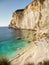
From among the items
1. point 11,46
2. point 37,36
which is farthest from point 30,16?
point 37,36

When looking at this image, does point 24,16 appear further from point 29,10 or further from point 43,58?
point 43,58

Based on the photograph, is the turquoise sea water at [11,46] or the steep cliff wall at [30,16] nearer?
the turquoise sea water at [11,46]

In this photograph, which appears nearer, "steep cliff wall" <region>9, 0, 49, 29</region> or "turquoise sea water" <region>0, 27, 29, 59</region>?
"turquoise sea water" <region>0, 27, 29, 59</region>

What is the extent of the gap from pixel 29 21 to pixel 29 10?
4309mm

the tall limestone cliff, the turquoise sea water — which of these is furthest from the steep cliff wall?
the turquoise sea water

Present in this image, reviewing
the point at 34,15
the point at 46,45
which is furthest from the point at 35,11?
the point at 46,45

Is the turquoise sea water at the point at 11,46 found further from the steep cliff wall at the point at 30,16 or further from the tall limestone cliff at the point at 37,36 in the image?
the steep cliff wall at the point at 30,16

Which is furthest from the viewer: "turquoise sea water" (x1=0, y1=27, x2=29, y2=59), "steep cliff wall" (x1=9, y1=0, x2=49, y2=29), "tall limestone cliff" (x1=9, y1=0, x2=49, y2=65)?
"steep cliff wall" (x1=9, y1=0, x2=49, y2=29)

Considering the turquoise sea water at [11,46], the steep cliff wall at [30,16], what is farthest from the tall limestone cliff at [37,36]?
the turquoise sea water at [11,46]

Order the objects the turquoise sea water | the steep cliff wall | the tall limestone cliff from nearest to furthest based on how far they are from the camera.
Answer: the tall limestone cliff, the turquoise sea water, the steep cliff wall

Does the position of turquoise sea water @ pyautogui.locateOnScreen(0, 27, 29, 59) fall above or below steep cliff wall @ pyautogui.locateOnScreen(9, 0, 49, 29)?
below

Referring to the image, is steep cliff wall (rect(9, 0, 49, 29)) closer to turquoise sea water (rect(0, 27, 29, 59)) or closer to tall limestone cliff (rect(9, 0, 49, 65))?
tall limestone cliff (rect(9, 0, 49, 65))

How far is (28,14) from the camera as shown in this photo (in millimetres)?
62969

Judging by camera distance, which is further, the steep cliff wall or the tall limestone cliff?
the steep cliff wall
